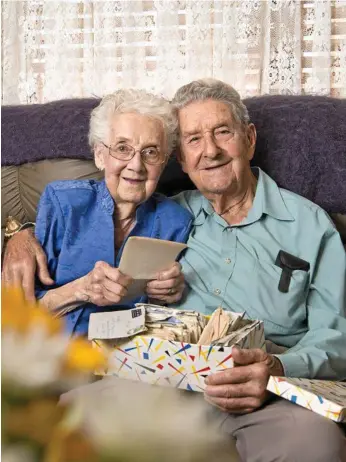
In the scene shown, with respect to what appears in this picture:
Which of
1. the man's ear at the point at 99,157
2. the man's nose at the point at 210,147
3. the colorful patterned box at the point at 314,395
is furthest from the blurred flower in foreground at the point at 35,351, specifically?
the man's nose at the point at 210,147

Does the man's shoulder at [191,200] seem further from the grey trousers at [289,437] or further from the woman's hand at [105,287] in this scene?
the grey trousers at [289,437]

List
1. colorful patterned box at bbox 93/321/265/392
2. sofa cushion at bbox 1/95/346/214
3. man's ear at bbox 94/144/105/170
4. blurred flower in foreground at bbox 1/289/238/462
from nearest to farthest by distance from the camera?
blurred flower in foreground at bbox 1/289/238/462 → colorful patterned box at bbox 93/321/265/392 → man's ear at bbox 94/144/105/170 → sofa cushion at bbox 1/95/346/214

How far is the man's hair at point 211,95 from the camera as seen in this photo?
86cm

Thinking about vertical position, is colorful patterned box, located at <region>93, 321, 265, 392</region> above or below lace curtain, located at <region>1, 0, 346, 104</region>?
below

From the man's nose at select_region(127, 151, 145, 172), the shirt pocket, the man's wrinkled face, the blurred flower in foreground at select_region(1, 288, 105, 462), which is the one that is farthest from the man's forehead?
the blurred flower in foreground at select_region(1, 288, 105, 462)

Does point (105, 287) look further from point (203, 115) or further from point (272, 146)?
point (272, 146)

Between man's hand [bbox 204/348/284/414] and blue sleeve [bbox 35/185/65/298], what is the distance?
0.23 m

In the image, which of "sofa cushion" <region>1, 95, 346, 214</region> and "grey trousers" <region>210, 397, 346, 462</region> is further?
"sofa cushion" <region>1, 95, 346, 214</region>

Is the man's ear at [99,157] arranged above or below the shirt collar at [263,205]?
above

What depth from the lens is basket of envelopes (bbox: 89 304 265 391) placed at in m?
0.61

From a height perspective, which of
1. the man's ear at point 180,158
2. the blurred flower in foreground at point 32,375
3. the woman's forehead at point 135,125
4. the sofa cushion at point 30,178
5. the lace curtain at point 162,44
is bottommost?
the blurred flower in foreground at point 32,375

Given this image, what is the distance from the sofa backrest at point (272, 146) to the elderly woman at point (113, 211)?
0.10 ft

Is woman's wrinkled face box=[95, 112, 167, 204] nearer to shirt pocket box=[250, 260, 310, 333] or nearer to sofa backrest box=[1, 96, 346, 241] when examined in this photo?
sofa backrest box=[1, 96, 346, 241]

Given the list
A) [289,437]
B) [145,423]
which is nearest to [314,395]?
[289,437]
